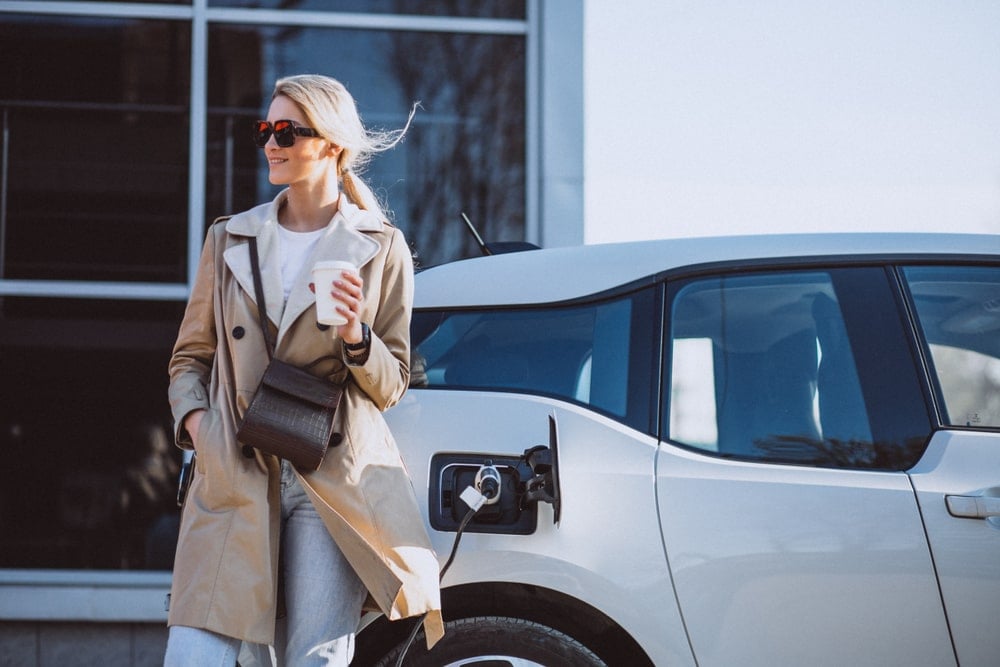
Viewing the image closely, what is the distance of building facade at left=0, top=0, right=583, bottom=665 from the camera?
5.26 metres

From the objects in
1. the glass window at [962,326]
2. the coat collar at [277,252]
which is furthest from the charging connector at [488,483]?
the glass window at [962,326]

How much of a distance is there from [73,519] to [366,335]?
3.71 metres

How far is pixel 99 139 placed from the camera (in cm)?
542

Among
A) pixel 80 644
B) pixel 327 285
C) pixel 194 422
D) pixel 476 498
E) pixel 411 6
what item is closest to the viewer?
pixel 327 285

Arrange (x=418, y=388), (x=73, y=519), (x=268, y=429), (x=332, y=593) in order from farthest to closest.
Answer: (x=73, y=519) → (x=418, y=388) → (x=332, y=593) → (x=268, y=429)

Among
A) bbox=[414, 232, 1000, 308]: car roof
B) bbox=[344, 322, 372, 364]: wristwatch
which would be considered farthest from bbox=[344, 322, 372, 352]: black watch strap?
bbox=[414, 232, 1000, 308]: car roof

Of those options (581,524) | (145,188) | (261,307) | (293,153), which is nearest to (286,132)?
(293,153)

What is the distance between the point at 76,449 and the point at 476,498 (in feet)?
11.5

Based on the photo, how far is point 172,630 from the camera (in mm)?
2152

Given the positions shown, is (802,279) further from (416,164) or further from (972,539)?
(416,164)

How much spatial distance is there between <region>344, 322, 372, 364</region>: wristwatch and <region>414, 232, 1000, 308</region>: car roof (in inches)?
22.0

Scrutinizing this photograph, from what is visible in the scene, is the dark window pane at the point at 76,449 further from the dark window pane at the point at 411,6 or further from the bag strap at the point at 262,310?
the bag strap at the point at 262,310

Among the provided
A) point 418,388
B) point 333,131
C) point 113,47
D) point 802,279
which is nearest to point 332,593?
point 418,388

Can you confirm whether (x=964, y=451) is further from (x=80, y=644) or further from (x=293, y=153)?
(x=80, y=644)
